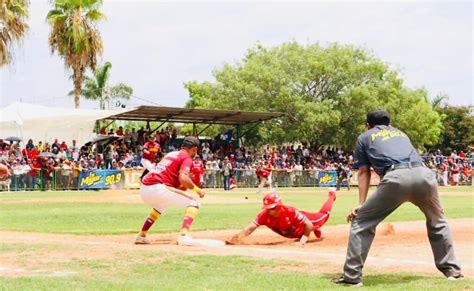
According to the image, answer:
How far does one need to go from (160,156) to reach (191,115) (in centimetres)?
705

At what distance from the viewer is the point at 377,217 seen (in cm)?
779

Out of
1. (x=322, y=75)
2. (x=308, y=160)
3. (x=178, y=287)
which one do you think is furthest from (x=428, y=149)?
(x=178, y=287)

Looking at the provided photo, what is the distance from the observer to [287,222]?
39.5 feet

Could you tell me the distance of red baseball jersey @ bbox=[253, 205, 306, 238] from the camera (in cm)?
1188

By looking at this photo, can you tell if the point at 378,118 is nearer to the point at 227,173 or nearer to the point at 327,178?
the point at 227,173

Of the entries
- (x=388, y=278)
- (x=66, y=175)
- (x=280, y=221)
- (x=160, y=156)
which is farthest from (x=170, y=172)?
(x=160, y=156)

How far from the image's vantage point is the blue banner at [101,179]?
35344 mm

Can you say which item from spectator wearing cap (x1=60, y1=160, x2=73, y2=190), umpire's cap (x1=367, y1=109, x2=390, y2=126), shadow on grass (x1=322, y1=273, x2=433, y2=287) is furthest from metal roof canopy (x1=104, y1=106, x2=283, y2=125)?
shadow on grass (x1=322, y1=273, x2=433, y2=287)

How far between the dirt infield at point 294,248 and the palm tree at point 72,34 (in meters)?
30.9

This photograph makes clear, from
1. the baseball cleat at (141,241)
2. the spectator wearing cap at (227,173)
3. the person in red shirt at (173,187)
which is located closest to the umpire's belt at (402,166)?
the person in red shirt at (173,187)

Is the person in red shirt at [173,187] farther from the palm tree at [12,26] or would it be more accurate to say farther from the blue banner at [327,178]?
the blue banner at [327,178]

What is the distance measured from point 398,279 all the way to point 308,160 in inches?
1640

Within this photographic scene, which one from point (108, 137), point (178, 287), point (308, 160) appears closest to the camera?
point (178, 287)

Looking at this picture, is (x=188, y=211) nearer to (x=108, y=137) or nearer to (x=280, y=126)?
(x=108, y=137)
